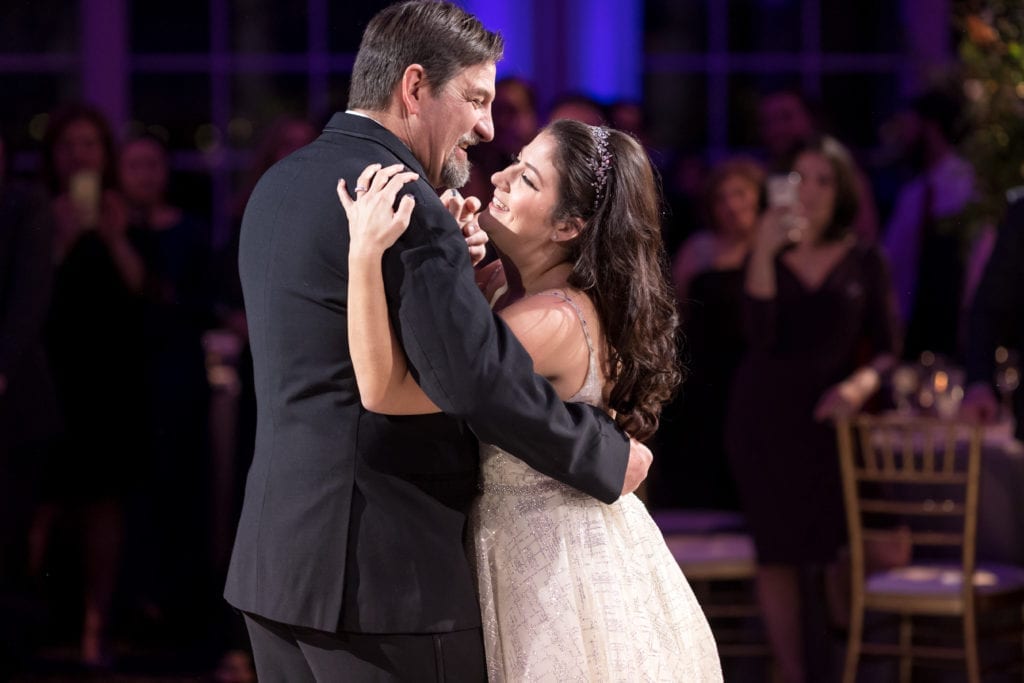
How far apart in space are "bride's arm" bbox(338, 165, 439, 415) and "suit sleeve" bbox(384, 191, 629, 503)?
0.03 m

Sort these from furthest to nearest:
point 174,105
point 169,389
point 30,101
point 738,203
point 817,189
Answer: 1. point 174,105
2. point 30,101
3. point 169,389
4. point 738,203
5. point 817,189

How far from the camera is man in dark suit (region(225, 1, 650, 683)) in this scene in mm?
1986

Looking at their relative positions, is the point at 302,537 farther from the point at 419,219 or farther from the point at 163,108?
the point at 163,108

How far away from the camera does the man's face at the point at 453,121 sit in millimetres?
2164

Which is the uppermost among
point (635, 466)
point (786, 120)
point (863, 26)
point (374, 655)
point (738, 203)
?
point (863, 26)

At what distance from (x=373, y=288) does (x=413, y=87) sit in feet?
1.12

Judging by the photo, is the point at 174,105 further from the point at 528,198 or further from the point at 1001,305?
the point at 528,198

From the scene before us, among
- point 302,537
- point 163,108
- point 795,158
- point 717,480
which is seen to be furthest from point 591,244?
point 163,108

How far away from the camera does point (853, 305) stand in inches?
186

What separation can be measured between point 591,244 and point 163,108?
5702 millimetres

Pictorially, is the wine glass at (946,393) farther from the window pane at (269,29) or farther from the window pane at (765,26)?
the window pane at (269,29)

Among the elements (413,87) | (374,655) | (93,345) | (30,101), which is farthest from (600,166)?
(30,101)

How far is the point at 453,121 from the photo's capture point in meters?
2.18

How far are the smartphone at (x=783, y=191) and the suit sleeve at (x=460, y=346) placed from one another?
109 inches
